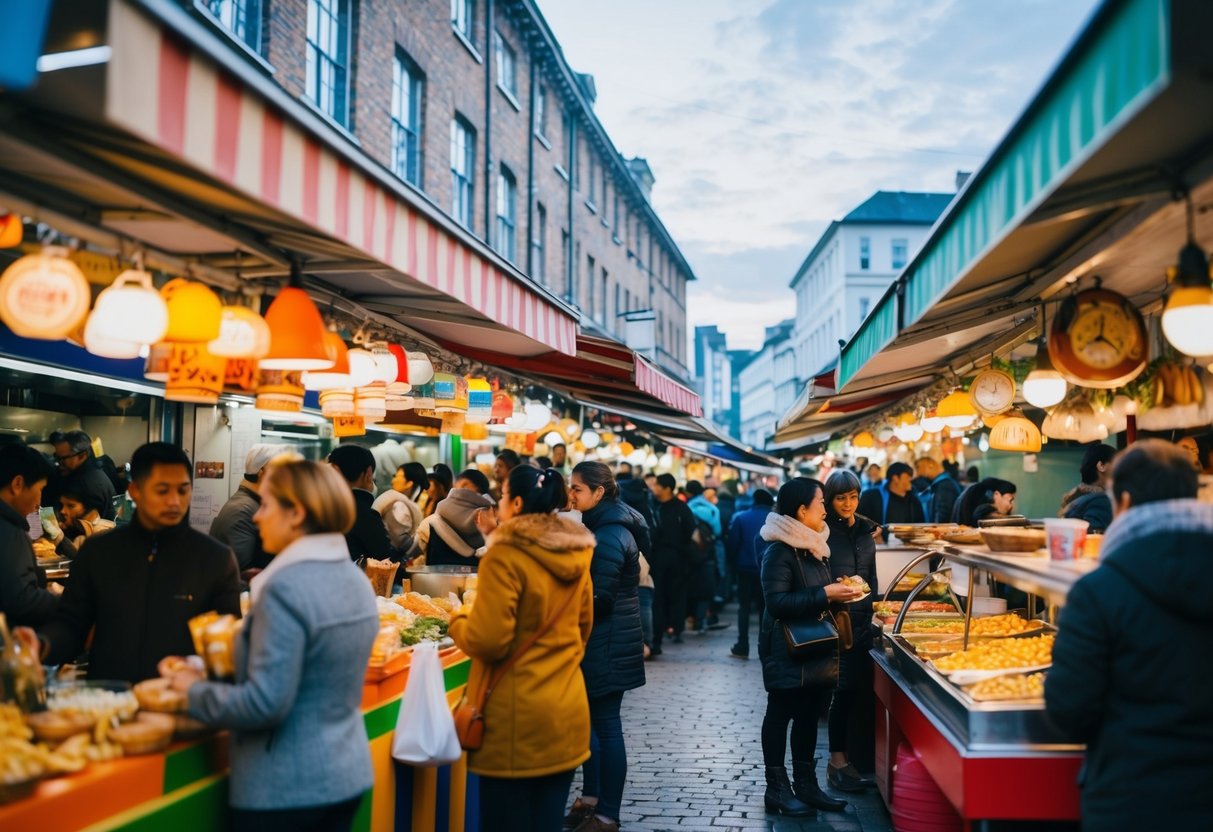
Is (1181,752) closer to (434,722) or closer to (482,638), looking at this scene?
(482,638)

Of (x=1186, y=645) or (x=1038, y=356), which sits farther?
(x=1038, y=356)

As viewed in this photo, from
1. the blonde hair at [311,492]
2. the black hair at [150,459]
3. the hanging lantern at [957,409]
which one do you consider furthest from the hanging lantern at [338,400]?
the hanging lantern at [957,409]

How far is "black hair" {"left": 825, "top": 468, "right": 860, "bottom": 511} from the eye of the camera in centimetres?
712

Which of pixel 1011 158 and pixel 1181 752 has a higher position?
pixel 1011 158

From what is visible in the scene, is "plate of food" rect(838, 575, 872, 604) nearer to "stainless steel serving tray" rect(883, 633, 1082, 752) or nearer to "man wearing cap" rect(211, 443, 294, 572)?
"stainless steel serving tray" rect(883, 633, 1082, 752)

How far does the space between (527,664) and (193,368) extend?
6.12 feet

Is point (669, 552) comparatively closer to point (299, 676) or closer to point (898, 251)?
point (299, 676)

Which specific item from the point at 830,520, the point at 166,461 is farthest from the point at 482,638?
the point at 830,520

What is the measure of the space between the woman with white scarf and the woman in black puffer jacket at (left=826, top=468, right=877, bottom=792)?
501 millimetres

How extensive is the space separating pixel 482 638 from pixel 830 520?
3.69 m

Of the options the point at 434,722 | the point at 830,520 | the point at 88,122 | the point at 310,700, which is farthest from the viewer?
the point at 830,520

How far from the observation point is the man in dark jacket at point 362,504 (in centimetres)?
693

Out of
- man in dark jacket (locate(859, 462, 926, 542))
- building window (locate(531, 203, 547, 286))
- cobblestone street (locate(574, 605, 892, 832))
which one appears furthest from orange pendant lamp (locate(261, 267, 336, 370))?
building window (locate(531, 203, 547, 286))

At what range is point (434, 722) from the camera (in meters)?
4.64
